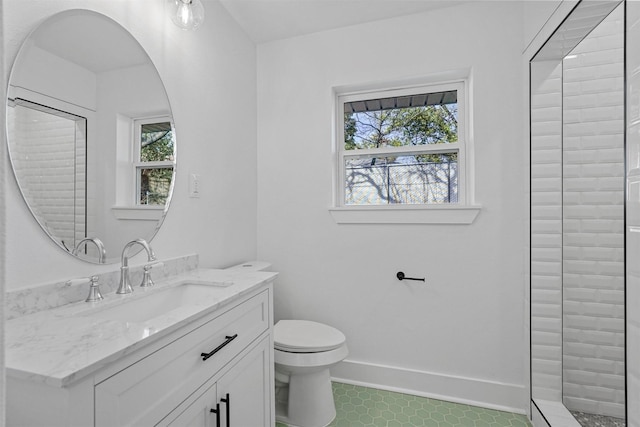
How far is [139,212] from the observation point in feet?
4.70

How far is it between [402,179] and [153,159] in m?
1.52

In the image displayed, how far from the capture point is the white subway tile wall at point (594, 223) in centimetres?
176

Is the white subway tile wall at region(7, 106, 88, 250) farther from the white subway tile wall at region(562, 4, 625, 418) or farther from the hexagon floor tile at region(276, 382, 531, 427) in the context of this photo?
the white subway tile wall at region(562, 4, 625, 418)

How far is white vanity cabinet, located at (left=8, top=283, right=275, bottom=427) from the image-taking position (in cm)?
68

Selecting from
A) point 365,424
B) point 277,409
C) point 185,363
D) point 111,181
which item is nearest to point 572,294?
point 365,424

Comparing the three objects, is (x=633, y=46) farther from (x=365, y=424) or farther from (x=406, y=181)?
(x=365, y=424)

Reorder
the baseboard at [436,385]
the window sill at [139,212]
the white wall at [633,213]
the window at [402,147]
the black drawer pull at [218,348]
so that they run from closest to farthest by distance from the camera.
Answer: the white wall at [633,213]
the black drawer pull at [218,348]
the window sill at [139,212]
the baseboard at [436,385]
the window at [402,147]

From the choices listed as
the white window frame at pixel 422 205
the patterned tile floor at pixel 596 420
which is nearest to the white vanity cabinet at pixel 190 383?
the white window frame at pixel 422 205

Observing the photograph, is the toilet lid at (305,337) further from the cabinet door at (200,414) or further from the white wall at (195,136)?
the cabinet door at (200,414)

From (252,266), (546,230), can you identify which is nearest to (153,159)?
(252,266)

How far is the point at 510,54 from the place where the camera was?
75.2 inches

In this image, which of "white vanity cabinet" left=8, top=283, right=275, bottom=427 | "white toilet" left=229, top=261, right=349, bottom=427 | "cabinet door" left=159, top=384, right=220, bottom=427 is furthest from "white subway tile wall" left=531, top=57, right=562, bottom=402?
"cabinet door" left=159, top=384, right=220, bottom=427

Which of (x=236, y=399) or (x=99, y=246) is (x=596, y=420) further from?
(x=99, y=246)

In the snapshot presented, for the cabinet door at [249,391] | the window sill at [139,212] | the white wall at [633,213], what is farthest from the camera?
the window sill at [139,212]
